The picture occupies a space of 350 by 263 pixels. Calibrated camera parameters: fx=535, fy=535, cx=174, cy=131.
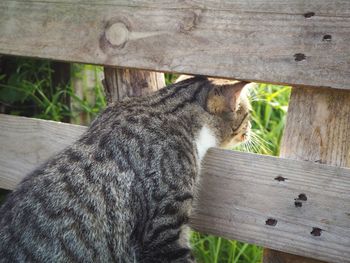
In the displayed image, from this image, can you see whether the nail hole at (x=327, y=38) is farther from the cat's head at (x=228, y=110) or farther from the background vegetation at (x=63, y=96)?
the background vegetation at (x=63, y=96)

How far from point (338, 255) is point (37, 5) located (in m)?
1.59

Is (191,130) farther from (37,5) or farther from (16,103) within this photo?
(16,103)

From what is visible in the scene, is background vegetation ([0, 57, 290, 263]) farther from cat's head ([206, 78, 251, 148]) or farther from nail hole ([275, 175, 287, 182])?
nail hole ([275, 175, 287, 182])

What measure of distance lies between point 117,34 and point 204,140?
0.55 metres

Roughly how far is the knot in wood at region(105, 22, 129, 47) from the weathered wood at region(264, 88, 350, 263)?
2.32 feet

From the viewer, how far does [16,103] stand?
320 cm

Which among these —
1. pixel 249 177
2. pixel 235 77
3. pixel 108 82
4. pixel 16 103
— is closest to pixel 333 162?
pixel 249 177

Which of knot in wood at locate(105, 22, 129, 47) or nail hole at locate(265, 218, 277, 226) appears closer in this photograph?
nail hole at locate(265, 218, 277, 226)

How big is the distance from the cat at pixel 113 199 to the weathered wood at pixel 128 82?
23 cm

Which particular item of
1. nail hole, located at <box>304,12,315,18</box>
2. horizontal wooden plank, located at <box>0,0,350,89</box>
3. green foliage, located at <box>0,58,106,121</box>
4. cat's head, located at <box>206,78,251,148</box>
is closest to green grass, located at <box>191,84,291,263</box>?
cat's head, located at <box>206,78,251,148</box>

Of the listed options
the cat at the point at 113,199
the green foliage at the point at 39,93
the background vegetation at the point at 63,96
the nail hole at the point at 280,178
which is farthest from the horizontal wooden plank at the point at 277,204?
the green foliage at the point at 39,93

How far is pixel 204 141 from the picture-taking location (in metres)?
2.18

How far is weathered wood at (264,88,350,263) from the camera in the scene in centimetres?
181

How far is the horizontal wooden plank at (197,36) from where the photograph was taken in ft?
5.78
